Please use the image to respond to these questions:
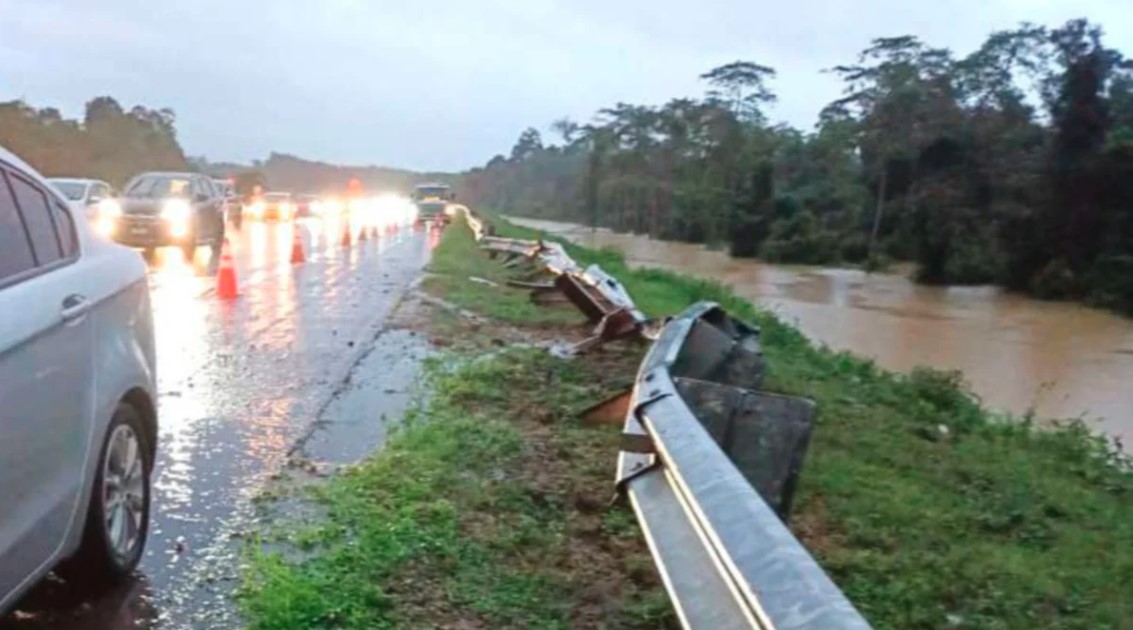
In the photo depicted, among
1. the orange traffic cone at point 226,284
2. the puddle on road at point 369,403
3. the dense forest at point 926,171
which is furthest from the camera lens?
the dense forest at point 926,171

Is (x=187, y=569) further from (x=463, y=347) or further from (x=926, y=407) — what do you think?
(x=926, y=407)

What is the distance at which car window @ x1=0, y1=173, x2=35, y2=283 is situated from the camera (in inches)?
138

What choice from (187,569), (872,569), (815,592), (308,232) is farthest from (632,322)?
(308,232)

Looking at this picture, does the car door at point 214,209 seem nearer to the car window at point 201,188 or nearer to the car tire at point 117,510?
the car window at point 201,188

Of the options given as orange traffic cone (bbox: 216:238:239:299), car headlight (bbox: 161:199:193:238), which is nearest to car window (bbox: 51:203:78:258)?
orange traffic cone (bbox: 216:238:239:299)

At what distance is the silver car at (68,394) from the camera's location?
3229mm

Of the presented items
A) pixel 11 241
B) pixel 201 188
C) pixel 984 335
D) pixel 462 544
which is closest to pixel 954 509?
pixel 462 544

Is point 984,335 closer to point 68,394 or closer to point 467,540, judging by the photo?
point 467,540

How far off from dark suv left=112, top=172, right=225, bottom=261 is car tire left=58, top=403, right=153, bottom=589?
16.7 metres

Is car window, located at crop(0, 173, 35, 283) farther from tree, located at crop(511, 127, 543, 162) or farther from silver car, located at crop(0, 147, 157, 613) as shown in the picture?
tree, located at crop(511, 127, 543, 162)

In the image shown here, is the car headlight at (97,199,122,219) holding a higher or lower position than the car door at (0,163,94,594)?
lower

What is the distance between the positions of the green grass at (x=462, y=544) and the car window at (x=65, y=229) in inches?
A: 52.3

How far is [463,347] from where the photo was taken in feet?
33.5

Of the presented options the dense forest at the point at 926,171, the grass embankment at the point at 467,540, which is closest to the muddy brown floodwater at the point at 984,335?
the dense forest at the point at 926,171
